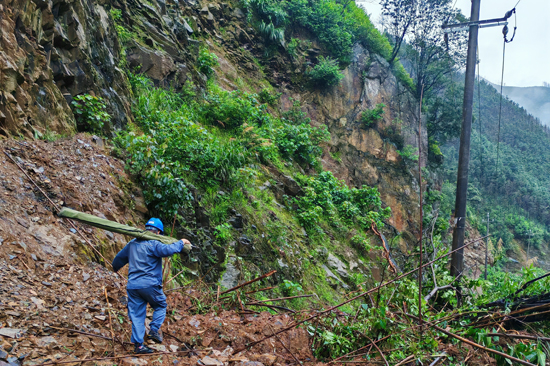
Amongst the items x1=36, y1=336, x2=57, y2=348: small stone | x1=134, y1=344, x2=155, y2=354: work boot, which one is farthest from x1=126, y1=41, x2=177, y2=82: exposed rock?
x1=134, y1=344, x2=155, y2=354: work boot

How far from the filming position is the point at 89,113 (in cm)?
601

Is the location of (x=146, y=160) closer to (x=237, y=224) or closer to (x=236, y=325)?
(x=237, y=224)

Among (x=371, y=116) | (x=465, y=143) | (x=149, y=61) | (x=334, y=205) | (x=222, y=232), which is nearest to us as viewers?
(x=222, y=232)

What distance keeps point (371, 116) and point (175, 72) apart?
11.1 meters

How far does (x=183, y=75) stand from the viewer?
10086 millimetres

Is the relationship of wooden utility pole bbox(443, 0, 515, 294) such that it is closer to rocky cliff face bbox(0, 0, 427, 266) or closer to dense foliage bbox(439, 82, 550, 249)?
rocky cliff face bbox(0, 0, 427, 266)

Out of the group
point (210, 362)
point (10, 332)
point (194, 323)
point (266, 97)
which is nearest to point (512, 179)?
point (266, 97)

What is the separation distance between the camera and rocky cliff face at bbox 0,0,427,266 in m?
5.01

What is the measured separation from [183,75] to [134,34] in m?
1.71

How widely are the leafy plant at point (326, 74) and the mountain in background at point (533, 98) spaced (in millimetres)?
63400

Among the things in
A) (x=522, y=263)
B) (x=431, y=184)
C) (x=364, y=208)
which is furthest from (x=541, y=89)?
(x=364, y=208)

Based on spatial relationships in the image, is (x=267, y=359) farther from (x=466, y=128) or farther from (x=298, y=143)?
(x=298, y=143)

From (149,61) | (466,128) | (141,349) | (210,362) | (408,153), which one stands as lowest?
(210,362)

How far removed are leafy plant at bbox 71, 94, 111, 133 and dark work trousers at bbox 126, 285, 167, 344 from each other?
4.01 metres
